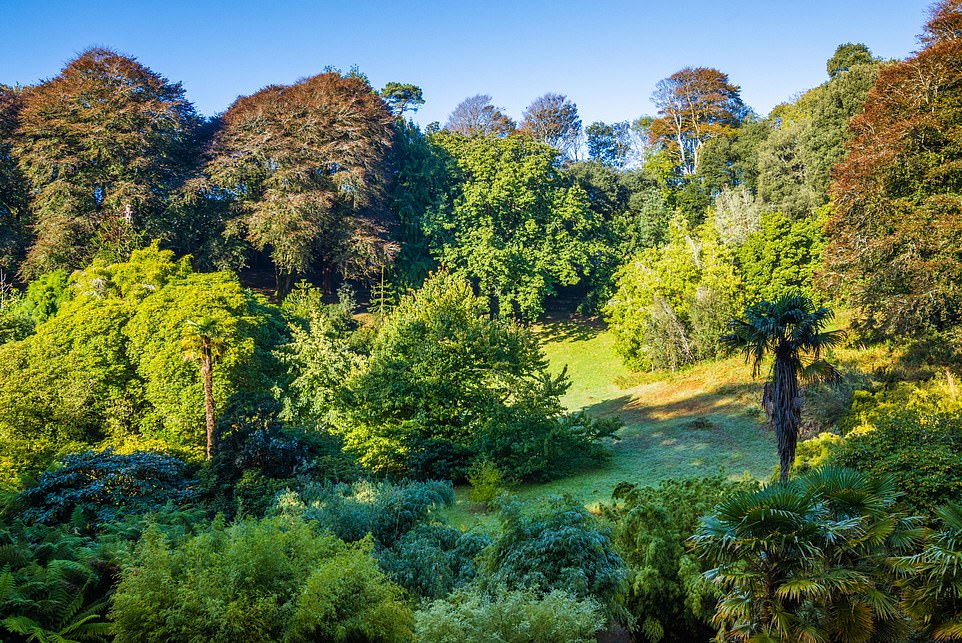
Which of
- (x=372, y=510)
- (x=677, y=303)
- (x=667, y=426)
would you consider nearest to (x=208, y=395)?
(x=372, y=510)

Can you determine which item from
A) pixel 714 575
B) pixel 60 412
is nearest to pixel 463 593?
pixel 714 575

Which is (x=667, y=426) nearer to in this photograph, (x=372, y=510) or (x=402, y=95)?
(x=372, y=510)

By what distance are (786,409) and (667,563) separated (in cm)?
550

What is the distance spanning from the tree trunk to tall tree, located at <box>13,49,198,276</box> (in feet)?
94.4

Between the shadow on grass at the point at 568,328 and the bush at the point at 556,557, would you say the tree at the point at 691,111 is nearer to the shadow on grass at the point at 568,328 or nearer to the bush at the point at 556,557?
the shadow on grass at the point at 568,328

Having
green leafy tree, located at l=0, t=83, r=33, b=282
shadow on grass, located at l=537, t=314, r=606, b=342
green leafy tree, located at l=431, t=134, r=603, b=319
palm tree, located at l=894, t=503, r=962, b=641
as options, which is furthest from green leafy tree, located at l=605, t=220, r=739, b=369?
green leafy tree, located at l=0, t=83, r=33, b=282

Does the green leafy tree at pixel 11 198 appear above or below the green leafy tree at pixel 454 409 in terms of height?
above

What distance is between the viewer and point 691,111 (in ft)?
165

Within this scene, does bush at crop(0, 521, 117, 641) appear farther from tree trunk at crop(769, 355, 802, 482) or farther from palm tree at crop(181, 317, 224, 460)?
tree trunk at crop(769, 355, 802, 482)

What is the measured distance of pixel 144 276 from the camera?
2434 cm

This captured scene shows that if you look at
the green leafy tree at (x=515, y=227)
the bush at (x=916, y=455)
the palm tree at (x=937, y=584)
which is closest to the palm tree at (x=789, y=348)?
the bush at (x=916, y=455)

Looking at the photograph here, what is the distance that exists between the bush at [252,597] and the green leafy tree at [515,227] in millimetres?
30686

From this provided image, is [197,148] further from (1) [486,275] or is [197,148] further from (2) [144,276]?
(1) [486,275]

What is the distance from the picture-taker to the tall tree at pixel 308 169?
3294 cm
